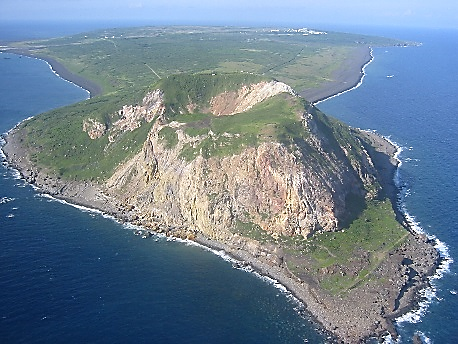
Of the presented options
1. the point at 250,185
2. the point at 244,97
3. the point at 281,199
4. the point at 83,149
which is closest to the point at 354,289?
the point at 281,199

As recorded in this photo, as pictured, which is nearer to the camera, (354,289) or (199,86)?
(354,289)

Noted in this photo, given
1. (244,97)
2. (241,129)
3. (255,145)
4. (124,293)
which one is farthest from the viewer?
(244,97)

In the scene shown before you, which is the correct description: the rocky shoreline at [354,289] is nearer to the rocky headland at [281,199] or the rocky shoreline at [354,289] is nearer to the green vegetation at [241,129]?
the rocky headland at [281,199]

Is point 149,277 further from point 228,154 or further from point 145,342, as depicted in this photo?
point 228,154

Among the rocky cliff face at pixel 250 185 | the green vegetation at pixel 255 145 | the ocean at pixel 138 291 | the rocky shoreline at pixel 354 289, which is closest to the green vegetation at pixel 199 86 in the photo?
the green vegetation at pixel 255 145

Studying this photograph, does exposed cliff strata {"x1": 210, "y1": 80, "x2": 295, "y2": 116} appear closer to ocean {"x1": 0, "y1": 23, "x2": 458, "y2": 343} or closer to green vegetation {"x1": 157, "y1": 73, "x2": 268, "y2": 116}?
green vegetation {"x1": 157, "y1": 73, "x2": 268, "y2": 116}

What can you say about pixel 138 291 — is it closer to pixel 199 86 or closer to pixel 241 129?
pixel 241 129
